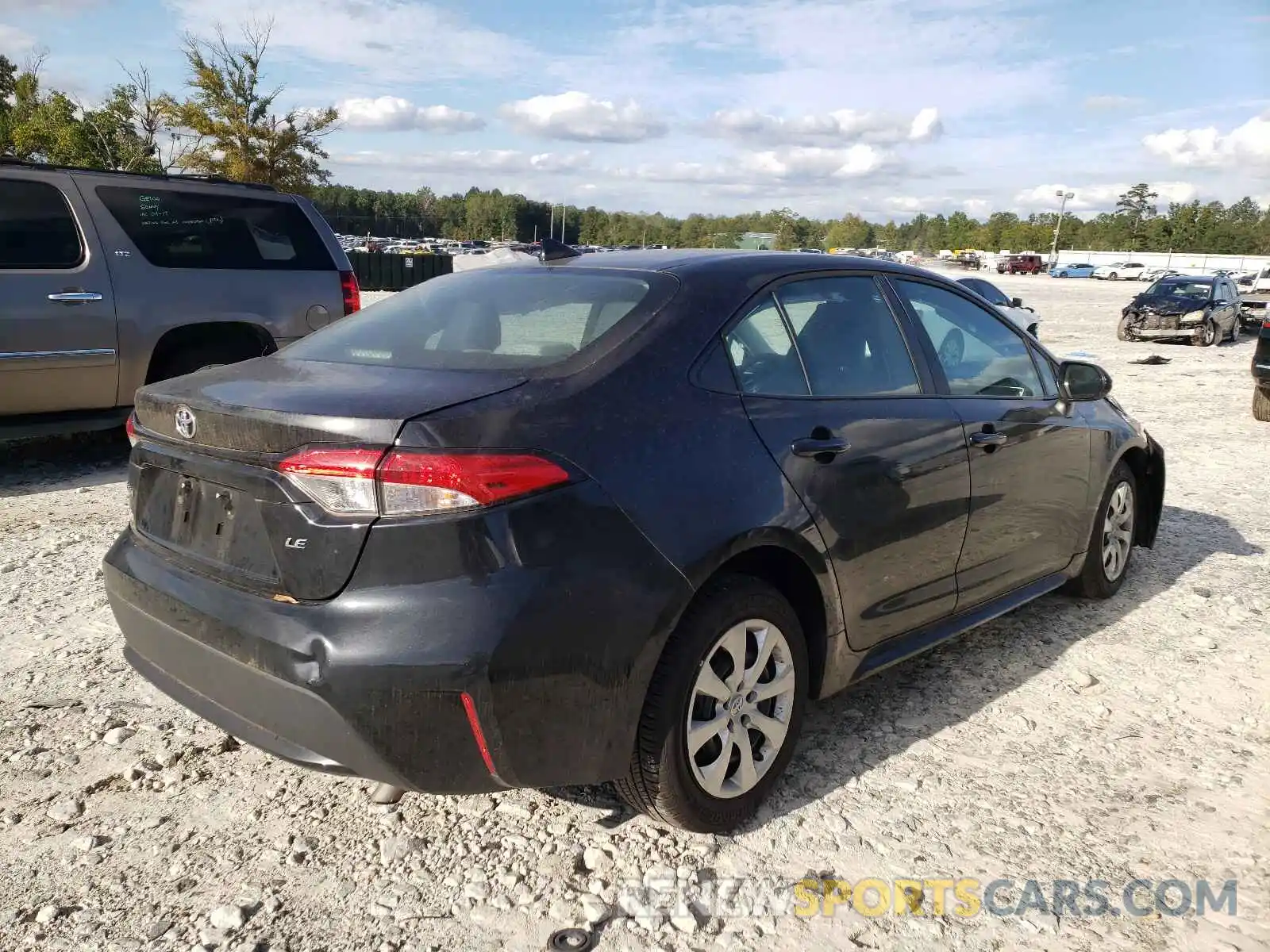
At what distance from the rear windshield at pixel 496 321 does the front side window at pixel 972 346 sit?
127cm

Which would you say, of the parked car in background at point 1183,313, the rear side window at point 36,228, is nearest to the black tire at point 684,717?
the rear side window at point 36,228

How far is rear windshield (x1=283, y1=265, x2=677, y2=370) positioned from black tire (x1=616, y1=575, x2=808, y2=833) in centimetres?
79

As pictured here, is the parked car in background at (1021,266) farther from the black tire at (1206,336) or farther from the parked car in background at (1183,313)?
the black tire at (1206,336)

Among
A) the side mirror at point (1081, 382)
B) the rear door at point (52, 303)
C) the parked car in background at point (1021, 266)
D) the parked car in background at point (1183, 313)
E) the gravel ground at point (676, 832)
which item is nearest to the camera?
the gravel ground at point (676, 832)

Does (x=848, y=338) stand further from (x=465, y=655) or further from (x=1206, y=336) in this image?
(x=1206, y=336)

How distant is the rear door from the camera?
19.7 ft

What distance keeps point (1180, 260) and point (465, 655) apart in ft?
309

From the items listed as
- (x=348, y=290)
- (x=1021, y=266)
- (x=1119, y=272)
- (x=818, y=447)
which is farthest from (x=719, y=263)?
(x=1021, y=266)

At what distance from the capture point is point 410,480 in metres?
2.17

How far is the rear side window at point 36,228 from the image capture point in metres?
6.06

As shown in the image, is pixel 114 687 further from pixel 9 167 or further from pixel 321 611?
pixel 9 167

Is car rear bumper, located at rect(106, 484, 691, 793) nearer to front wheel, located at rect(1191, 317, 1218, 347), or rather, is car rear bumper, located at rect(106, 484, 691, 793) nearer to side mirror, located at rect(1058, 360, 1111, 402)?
side mirror, located at rect(1058, 360, 1111, 402)

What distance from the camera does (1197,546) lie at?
5.80m

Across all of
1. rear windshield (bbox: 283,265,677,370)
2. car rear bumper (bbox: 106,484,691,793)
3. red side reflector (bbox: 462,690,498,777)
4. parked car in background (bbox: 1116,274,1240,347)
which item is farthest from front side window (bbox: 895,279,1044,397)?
parked car in background (bbox: 1116,274,1240,347)
